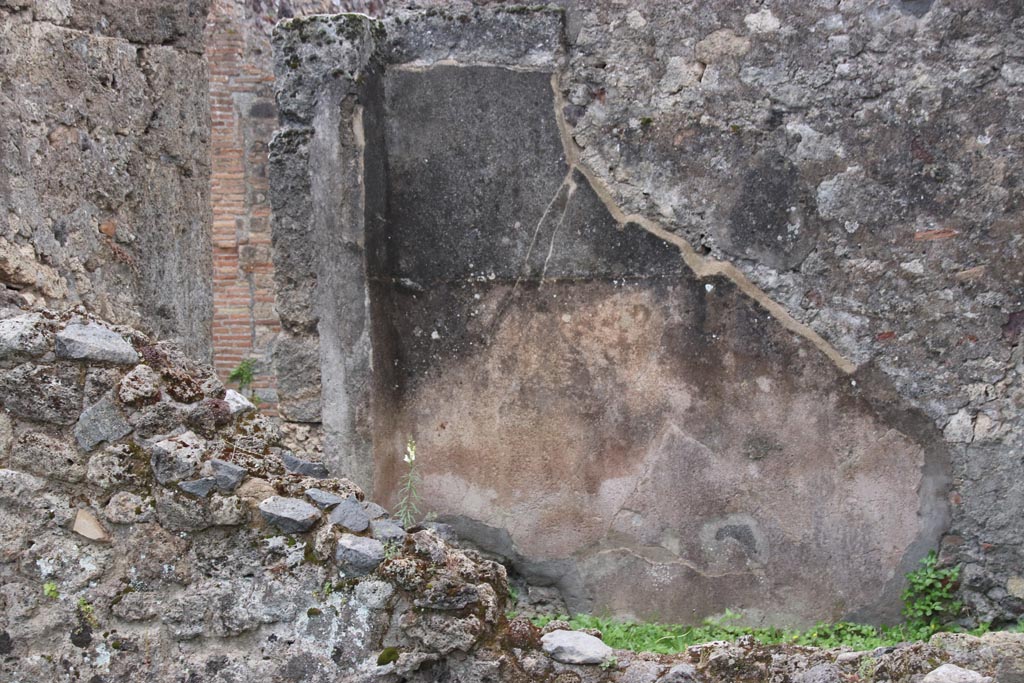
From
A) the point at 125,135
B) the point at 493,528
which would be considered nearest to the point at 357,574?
the point at 125,135

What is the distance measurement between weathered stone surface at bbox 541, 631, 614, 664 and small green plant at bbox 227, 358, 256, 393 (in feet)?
20.6

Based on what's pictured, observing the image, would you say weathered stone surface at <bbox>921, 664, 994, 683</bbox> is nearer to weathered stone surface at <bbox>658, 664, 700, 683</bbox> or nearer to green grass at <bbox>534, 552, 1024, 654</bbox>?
weathered stone surface at <bbox>658, 664, 700, 683</bbox>

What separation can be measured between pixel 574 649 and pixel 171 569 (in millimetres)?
1041

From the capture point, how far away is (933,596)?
480cm

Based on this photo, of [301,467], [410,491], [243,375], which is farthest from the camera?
[243,375]

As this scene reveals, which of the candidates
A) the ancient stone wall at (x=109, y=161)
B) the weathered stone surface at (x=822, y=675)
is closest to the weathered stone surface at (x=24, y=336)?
the ancient stone wall at (x=109, y=161)

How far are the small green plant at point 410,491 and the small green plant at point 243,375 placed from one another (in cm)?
386

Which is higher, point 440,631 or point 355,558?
point 355,558

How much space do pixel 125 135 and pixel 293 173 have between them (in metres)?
1.72

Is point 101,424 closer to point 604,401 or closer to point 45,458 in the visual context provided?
point 45,458

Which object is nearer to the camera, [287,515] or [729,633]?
[287,515]

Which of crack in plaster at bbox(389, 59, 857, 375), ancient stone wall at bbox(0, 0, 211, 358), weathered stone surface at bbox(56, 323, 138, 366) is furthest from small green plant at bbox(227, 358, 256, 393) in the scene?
weathered stone surface at bbox(56, 323, 138, 366)

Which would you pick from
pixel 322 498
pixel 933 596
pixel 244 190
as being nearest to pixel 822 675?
pixel 322 498

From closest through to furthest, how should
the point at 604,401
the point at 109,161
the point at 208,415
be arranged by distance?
the point at 208,415 → the point at 109,161 → the point at 604,401
